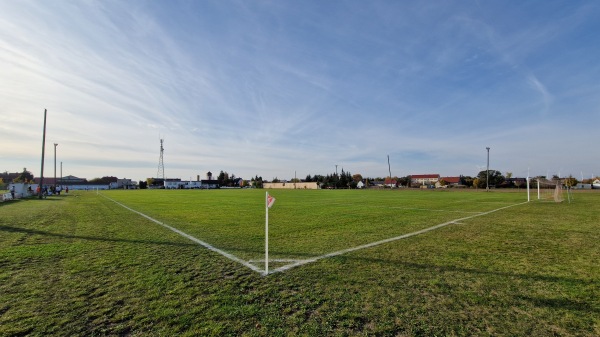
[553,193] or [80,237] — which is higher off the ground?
[80,237]

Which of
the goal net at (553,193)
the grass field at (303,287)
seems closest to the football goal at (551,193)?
the goal net at (553,193)

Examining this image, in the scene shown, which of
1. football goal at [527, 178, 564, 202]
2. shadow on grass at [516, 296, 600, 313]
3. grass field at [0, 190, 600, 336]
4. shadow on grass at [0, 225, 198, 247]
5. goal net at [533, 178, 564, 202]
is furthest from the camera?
goal net at [533, 178, 564, 202]

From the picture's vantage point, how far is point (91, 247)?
286 inches

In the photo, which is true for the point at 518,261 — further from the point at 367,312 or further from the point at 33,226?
the point at 33,226

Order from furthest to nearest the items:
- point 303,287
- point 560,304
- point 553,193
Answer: point 553,193 < point 303,287 < point 560,304

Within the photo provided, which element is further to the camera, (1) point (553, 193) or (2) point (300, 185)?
(2) point (300, 185)

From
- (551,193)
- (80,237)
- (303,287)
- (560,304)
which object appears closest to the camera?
(560,304)

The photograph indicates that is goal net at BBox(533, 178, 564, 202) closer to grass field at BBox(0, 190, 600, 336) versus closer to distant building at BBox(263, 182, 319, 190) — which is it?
grass field at BBox(0, 190, 600, 336)

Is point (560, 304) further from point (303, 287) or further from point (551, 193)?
point (551, 193)

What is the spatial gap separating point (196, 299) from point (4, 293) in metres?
2.92

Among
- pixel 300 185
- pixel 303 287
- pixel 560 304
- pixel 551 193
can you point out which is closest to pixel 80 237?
pixel 303 287

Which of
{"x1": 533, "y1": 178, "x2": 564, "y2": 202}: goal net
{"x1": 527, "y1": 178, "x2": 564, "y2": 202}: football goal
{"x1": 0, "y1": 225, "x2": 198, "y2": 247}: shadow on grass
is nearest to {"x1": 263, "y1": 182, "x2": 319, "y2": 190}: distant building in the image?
{"x1": 527, "y1": 178, "x2": 564, "y2": 202}: football goal

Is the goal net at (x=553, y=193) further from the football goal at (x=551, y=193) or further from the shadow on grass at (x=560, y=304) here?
the shadow on grass at (x=560, y=304)

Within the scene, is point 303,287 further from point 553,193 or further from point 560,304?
point 553,193
